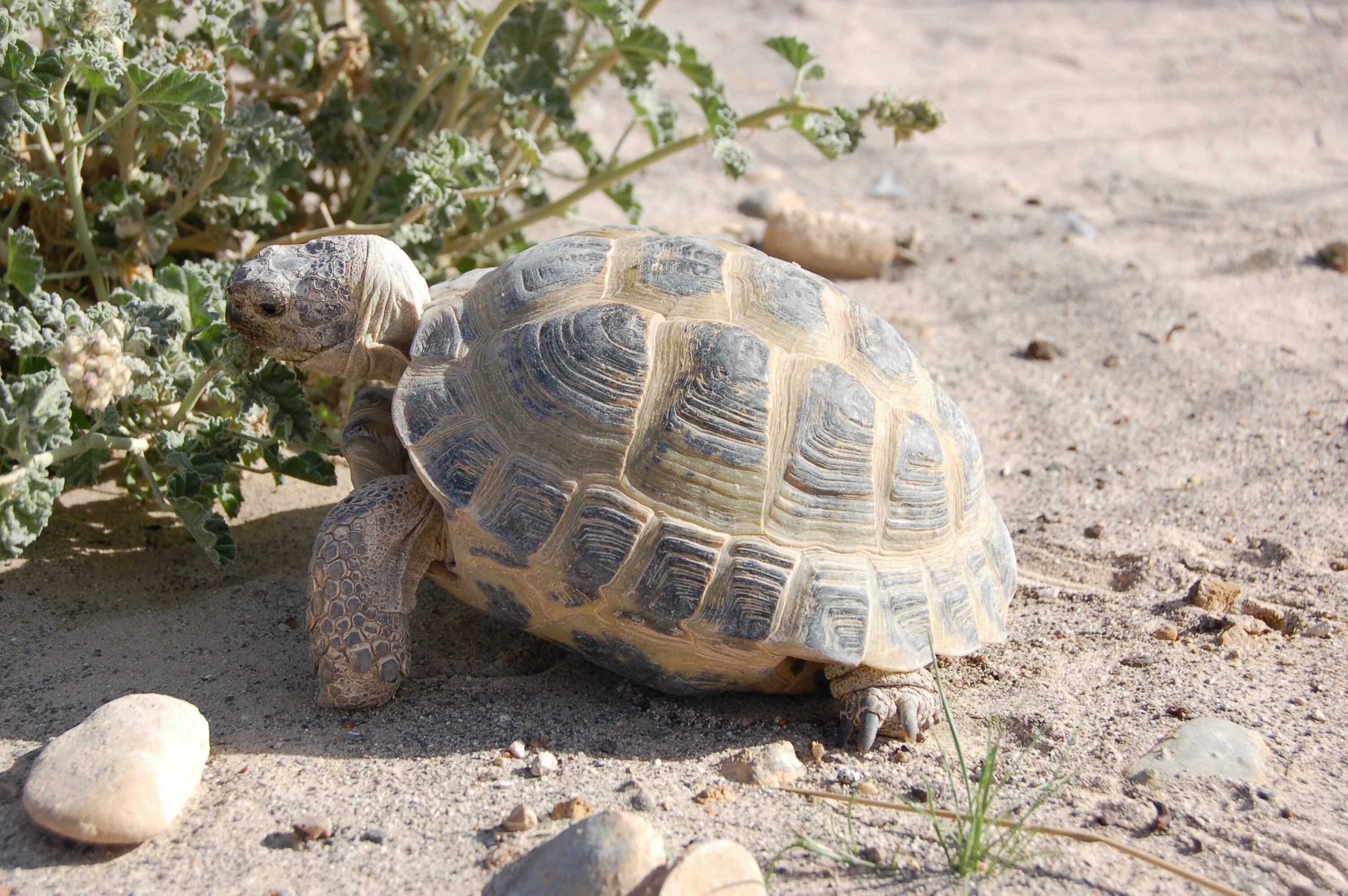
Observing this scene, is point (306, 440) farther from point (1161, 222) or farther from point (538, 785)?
point (1161, 222)

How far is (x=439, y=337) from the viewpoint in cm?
318

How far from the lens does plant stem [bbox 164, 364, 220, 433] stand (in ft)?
10.8

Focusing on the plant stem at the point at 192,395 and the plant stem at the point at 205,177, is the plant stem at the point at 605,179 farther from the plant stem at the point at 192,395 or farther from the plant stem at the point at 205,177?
the plant stem at the point at 192,395

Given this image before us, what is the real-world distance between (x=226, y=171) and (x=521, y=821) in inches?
103

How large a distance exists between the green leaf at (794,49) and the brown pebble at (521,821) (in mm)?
2771

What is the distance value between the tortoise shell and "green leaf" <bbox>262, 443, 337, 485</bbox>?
638mm

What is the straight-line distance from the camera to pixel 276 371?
328 cm

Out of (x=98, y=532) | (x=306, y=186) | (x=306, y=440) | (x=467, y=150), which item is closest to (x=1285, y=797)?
(x=306, y=440)

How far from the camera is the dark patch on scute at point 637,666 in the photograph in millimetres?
2973

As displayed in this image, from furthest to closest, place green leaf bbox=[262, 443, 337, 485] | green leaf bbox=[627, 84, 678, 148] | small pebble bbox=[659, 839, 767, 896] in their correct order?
green leaf bbox=[627, 84, 678, 148]
green leaf bbox=[262, 443, 337, 485]
small pebble bbox=[659, 839, 767, 896]

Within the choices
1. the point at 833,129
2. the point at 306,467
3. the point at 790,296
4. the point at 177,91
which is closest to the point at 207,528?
the point at 306,467

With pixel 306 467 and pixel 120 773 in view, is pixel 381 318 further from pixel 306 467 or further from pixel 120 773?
pixel 120 773

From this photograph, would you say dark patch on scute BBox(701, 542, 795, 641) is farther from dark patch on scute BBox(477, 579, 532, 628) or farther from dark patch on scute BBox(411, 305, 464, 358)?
dark patch on scute BBox(411, 305, 464, 358)

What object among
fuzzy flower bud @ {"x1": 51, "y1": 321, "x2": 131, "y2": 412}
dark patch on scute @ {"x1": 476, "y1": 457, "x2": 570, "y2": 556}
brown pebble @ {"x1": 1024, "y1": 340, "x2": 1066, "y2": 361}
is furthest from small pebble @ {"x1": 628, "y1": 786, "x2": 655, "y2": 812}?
brown pebble @ {"x1": 1024, "y1": 340, "x2": 1066, "y2": 361}
